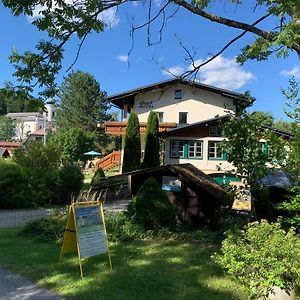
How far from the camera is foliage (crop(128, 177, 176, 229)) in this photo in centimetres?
1069

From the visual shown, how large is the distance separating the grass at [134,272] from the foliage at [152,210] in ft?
3.32

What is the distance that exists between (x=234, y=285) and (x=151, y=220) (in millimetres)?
4508

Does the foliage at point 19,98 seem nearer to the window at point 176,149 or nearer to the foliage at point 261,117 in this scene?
the foliage at point 261,117

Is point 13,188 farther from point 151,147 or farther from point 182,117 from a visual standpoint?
point 182,117

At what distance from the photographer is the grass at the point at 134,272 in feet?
19.9

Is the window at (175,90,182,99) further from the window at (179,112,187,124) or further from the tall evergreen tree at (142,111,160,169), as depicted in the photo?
the tall evergreen tree at (142,111,160,169)

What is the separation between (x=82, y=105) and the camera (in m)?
81.4

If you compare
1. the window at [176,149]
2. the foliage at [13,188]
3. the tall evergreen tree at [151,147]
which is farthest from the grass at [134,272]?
the window at [176,149]

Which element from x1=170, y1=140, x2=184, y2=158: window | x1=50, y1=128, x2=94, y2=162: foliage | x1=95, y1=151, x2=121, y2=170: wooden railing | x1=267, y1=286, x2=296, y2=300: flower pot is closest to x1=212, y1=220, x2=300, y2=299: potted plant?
x1=267, y1=286, x2=296, y2=300: flower pot

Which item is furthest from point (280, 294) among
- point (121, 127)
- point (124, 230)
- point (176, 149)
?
point (121, 127)

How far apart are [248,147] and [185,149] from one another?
86.3 feet

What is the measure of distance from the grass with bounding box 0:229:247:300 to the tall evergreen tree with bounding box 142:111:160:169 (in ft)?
79.2

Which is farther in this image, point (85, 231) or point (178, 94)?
point (178, 94)

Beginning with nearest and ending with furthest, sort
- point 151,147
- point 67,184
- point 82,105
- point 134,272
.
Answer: point 134,272 → point 67,184 → point 151,147 → point 82,105
